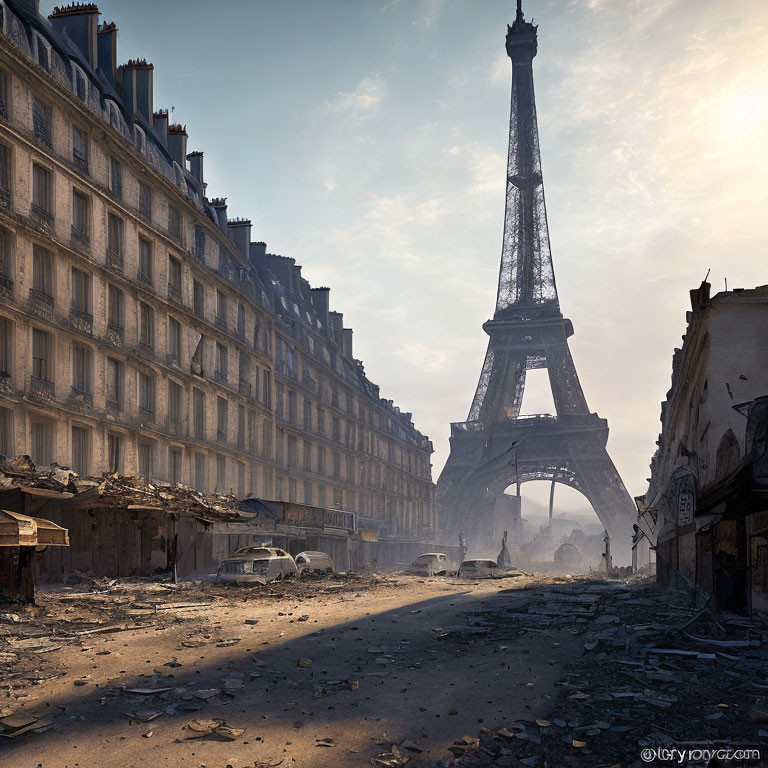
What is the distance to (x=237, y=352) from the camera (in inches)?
1695

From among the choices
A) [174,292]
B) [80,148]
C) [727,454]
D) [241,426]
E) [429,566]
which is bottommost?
[429,566]

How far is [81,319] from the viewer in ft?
96.0

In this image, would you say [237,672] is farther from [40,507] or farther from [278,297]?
[278,297]

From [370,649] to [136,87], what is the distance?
3313cm

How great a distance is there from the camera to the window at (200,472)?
3806cm

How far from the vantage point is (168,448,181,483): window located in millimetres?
35656

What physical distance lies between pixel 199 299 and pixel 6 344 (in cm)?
1438

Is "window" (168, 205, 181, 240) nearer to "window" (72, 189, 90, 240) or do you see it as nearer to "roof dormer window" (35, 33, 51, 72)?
"window" (72, 189, 90, 240)

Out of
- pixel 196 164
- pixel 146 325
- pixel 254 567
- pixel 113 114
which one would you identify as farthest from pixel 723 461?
pixel 196 164

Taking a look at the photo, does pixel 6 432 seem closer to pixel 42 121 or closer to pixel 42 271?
pixel 42 271

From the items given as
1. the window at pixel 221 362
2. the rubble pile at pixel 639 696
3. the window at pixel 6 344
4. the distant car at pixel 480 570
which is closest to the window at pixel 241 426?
the window at pixel 221 362

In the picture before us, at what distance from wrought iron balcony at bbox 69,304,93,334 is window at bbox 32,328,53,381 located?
4.62ft

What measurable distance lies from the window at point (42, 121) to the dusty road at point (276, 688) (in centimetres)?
1847

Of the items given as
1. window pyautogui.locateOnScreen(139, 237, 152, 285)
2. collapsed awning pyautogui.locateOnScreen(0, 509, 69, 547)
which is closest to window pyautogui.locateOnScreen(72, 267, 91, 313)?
window pyautogui.locateOnScreen(139, 237, 152, 285)
